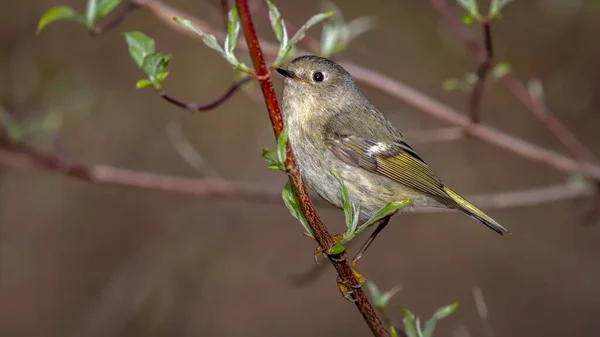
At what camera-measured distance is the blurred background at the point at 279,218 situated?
453cm

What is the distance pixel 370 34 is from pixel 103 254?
7.64 feet

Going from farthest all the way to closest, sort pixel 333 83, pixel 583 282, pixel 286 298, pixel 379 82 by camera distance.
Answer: pixel 286 298 → pixel 583 282 → pixel 379 82 → pixel 333 83

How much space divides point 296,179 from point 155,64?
48 centimetres

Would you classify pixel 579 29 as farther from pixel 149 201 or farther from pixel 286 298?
pixel 149 201

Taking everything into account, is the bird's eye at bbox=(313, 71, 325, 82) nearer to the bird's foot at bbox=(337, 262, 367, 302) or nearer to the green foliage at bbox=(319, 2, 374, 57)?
the green foliage at bbox=(319, 2, 374, 57)

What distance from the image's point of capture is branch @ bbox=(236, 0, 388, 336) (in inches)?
54.6

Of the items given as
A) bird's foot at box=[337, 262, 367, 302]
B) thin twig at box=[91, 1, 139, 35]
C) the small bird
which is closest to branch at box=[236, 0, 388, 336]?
bird's foot at box=[337, 262, 367, 302]

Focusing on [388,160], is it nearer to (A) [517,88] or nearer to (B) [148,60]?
(A) [517,88]

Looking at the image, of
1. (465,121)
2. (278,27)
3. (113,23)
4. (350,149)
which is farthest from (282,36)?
(465,121)

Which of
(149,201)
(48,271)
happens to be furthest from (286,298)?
(48,271)

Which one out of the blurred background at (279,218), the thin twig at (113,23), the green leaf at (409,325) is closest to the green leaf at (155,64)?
the thin twig at (113,23)

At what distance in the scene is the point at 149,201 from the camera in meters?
4.95

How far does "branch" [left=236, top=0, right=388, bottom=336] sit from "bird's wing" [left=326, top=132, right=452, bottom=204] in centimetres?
65

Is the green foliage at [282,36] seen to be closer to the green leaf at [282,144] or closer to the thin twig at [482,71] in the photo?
the green leaf at [282,144]
